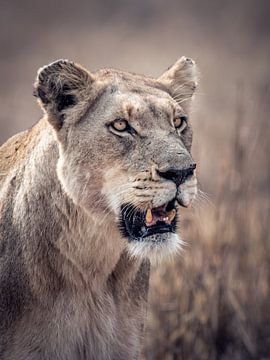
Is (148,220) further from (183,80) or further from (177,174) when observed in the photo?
(183,80)

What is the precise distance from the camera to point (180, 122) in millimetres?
5398

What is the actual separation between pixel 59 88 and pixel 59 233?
704 mm

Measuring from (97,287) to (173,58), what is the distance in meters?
9.57

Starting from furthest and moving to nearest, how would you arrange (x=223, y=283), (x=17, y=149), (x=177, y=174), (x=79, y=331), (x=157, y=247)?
(x=223, y=283)
(x=17, y=149)
(x=79, y=331)
(x=157, y=247)
(x=177, y=174)

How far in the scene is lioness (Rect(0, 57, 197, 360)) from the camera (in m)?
5.09

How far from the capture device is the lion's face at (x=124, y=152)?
4988 millimetres

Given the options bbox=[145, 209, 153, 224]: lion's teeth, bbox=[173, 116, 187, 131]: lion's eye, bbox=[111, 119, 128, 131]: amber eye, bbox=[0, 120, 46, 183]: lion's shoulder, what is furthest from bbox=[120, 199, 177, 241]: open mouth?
bbox=[0, 120, 46, 183]: lion's shoulder

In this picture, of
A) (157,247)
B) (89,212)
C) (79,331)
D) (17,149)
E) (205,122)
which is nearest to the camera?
(157,247)

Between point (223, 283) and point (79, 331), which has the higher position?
point (223, 283)

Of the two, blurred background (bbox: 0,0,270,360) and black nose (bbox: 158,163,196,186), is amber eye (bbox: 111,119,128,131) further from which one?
blurred background (bbox: 0,0,270,360)

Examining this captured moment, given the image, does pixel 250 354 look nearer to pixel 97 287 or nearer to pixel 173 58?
pixel 97 287

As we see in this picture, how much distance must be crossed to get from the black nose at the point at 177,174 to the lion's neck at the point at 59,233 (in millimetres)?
473

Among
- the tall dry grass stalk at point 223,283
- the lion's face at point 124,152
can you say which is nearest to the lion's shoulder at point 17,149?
the lion's face at point 124,152

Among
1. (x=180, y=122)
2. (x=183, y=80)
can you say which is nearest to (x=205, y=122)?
(x=183, y=80)
